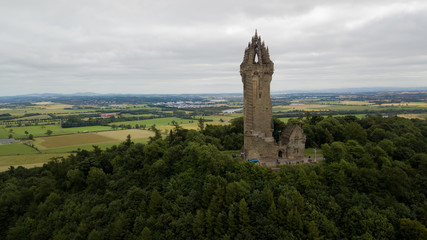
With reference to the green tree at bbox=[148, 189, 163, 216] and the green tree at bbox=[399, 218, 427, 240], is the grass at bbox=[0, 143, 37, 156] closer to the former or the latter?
the green tree at bbox=[148, 189, 163, 216]

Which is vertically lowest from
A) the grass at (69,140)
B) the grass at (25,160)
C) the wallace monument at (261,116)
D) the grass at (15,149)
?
the grass at (25,160)

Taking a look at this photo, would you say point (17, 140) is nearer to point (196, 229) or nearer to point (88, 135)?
point (88, 135)

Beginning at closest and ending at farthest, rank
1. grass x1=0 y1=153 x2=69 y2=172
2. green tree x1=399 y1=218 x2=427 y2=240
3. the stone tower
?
1. green tree x1=399 y1=218 x2=427 y2=240
2. the stone tower
3. grass x1=0 y1=153 x2=69 y2=172

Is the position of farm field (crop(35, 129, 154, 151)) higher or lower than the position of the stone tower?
lower

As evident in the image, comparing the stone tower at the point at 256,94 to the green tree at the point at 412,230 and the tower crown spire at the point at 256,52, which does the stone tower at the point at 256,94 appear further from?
the green tree at the point at 412,230

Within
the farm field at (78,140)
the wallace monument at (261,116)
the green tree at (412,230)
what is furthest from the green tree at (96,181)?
the farm field at (78,140)

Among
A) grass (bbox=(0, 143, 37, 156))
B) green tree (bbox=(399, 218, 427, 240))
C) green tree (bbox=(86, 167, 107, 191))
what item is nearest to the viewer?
green tree (bbox=(399, 218, 427, 240))

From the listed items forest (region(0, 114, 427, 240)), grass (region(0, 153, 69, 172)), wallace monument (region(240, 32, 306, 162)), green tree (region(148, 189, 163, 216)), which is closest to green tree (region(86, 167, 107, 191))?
forest (region(0, 114, 427, 240))
